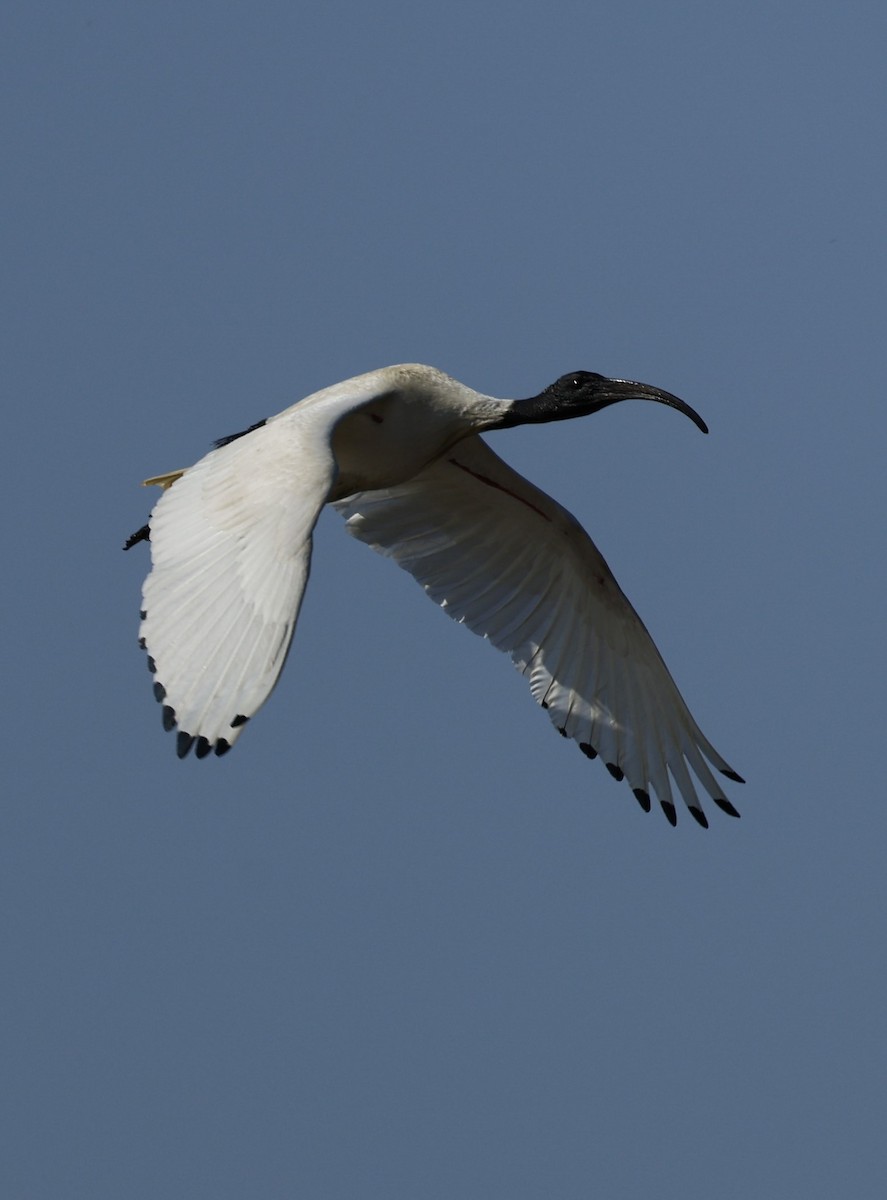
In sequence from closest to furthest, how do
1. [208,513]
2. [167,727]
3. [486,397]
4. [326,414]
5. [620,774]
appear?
[167,727]
[208,513]
[326,414]
[486,397]
[620,774]

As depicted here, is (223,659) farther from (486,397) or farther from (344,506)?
(344,506)

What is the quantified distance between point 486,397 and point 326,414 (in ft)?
5.96

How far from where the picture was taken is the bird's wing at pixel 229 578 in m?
8.81

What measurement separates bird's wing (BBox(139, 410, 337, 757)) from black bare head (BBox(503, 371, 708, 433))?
228 cm

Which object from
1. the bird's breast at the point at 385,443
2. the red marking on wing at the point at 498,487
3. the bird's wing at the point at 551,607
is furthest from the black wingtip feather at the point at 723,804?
the bird's breast at the point at 385,443

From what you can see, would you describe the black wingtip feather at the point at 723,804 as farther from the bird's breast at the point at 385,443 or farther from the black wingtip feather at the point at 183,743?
the black wingtip feather at the point at 183,743

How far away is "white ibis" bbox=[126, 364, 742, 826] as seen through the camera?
8992mm

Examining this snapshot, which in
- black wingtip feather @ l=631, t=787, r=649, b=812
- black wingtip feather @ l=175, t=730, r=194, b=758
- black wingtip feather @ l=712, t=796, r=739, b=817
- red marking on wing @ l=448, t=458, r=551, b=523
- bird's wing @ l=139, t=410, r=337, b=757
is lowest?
black wingtip feather @ l=712, t=796, r=739, b=817

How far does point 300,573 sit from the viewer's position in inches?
356

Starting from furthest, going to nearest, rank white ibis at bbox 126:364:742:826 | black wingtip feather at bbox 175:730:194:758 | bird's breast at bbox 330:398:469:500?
bird's breast at bbox 330:398:469:500 < white ibis at bbox 126:364:742:826 < black wingtip feather at bbox 175:730:194:758

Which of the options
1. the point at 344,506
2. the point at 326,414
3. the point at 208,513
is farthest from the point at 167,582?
the point at 344,506

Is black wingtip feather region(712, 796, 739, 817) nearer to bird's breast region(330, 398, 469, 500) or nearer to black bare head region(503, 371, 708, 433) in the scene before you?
black bare head region(503, 371, 708, 433)

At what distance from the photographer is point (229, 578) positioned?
9.23 m

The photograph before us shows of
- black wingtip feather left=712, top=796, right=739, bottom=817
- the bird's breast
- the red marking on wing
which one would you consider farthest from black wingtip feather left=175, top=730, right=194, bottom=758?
black wingtip feather left=712, top=796, right=739, bottom=817
